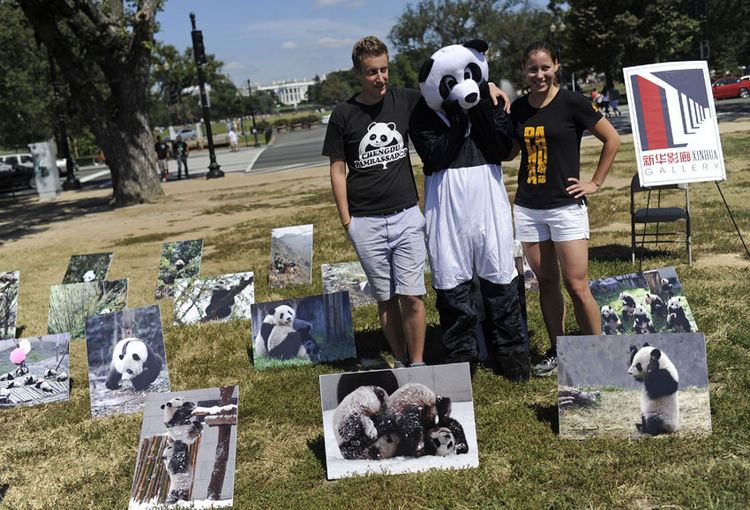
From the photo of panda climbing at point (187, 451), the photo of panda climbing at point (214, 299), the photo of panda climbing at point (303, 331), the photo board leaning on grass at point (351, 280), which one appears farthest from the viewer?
the photo of panda climbing at point (214, 299)

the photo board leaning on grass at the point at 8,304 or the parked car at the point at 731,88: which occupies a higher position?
the parked car at the point at 731,88

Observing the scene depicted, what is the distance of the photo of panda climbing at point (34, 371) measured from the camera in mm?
4805

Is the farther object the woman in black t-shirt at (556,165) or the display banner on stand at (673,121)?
the display banner on stand at (673,121)

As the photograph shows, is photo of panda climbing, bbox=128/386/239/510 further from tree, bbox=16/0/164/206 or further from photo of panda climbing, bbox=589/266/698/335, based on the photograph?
tree, bbox=16/0/164/206

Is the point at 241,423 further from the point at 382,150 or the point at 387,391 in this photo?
the point at 382,150

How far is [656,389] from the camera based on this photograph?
3.43m

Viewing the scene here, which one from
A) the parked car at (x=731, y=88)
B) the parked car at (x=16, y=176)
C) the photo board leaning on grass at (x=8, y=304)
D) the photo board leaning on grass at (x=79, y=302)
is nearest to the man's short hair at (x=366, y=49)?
the photo board leaning on grass at (x=79, y=302)

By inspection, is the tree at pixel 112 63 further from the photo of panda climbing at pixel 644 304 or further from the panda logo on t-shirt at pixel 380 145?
the photo of panda climbing at pixel 644 304

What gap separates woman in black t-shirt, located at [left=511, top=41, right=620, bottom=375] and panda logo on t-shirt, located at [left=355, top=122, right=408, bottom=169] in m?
0.75

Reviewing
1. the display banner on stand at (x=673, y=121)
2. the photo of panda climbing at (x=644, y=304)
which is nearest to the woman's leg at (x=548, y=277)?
the photo of panda climbing at (x=644, y=304)

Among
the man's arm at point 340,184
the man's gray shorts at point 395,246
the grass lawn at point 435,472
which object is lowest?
the grass lawn at point 435,472

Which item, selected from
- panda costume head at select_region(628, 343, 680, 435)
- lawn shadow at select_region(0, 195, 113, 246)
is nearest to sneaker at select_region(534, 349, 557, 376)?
panda costume head at select_region(628, 343, 680, 435)

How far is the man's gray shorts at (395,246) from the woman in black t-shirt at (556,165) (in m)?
0.70

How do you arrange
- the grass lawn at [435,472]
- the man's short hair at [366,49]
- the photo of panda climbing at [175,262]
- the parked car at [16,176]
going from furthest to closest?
the parked car at [16,176]
the photo of panda climbing at [175,262]
the man's short hair at [366,49]
the grass lawn at [435,472]
